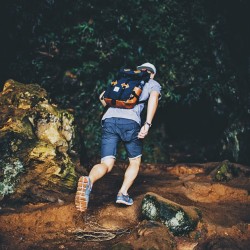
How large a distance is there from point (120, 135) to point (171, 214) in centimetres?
130

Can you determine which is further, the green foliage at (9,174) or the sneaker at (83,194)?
the green foliage at (9,174)

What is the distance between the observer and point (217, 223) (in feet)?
14.0

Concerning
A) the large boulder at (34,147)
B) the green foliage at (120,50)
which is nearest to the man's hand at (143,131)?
the large boulder at (34,147)

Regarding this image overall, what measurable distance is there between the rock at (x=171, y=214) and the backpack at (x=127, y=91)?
1.34 meters

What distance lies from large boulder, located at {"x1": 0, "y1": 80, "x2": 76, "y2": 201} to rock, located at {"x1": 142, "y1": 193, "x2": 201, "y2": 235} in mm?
1559

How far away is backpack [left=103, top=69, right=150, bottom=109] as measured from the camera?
436cm

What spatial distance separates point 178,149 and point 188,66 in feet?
8.60

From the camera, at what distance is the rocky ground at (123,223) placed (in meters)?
3.75

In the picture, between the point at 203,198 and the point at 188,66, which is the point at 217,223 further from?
the point at 188,66

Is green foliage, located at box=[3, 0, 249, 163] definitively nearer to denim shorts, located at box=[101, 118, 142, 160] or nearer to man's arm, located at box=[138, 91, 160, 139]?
denim shorts, located at box=[101, 118, 142, 160]

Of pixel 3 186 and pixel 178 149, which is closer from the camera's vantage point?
pixel 3 186

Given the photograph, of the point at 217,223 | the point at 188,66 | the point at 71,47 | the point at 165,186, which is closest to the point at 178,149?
the point at 188,66

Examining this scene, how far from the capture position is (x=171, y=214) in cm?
412

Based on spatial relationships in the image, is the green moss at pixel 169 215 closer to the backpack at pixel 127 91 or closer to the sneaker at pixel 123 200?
the sneaker at pixel 123 200
